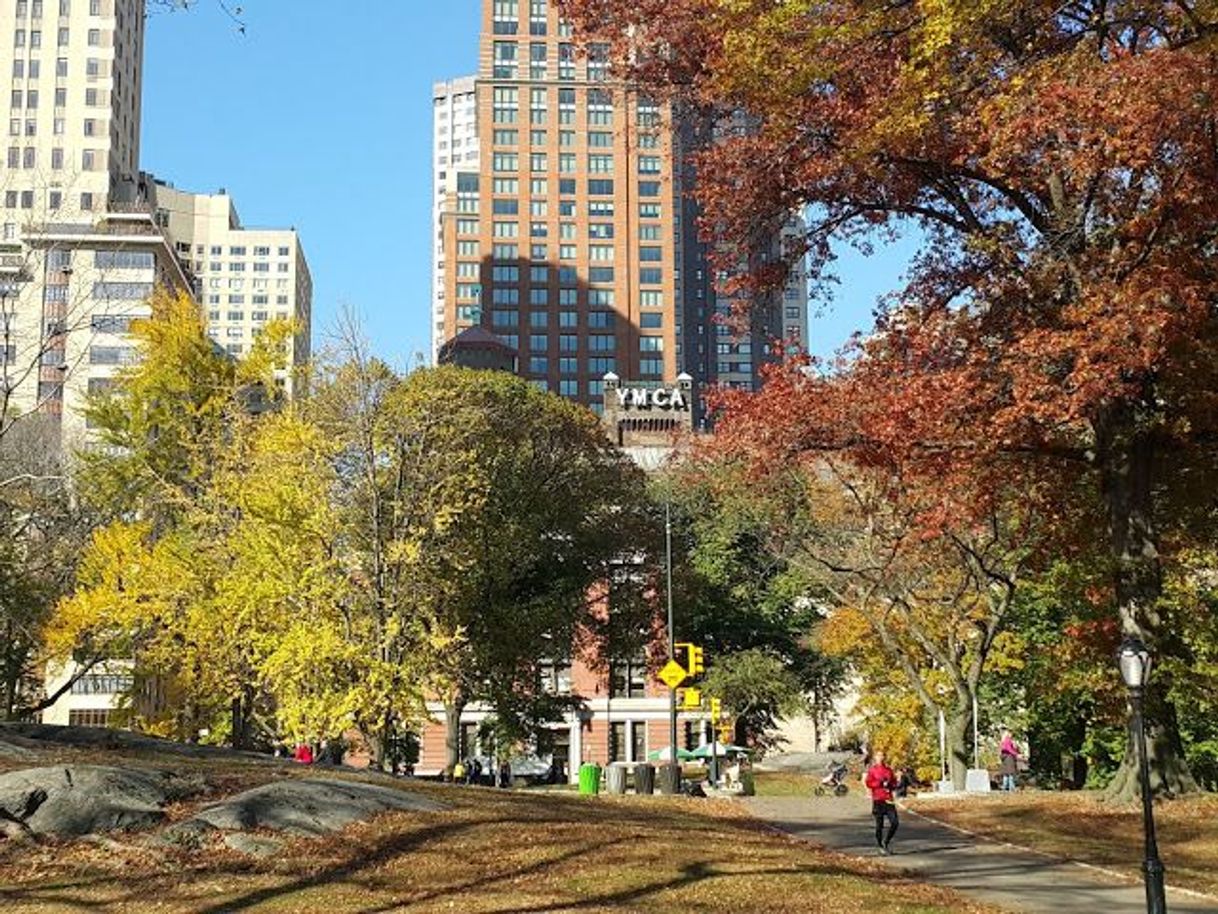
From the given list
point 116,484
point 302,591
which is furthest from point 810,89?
point 116,484

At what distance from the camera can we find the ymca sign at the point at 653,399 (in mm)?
119250

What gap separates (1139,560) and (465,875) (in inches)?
489

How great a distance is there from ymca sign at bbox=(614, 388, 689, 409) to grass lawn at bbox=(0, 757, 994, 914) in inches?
4028

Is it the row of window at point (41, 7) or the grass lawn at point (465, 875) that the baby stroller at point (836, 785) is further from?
the row of window at point (41, 7)

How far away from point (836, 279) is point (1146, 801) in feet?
40.1

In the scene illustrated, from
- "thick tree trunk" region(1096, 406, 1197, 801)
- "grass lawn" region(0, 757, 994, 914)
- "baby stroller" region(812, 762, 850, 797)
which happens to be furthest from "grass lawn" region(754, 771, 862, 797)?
"grass lawn" region(0, 757, 994, 914)

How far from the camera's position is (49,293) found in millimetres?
92312

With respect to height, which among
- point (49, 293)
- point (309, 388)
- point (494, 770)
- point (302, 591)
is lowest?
point (494, 770)

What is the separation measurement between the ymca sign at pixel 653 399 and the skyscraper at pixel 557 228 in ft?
72.5

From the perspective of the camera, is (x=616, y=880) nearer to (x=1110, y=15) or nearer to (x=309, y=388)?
(x=1110, y=15)

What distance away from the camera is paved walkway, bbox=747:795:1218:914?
1406 centimetres

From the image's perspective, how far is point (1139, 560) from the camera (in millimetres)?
20828

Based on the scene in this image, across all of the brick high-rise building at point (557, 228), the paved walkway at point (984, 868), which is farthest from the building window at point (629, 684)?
the brick high-rise building at point (557, 228)

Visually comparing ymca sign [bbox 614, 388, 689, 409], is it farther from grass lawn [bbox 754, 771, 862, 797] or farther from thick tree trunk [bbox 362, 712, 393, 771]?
thick tree trunk [bbox 362, 712, 393, 771]
